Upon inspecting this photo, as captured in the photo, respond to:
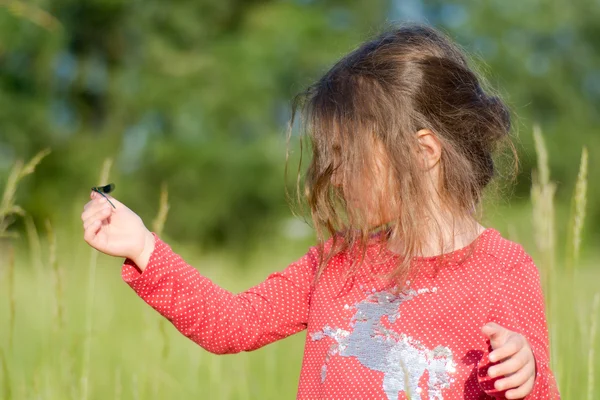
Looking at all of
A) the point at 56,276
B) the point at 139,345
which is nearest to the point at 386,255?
the point at 56,276

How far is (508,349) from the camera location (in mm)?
1006

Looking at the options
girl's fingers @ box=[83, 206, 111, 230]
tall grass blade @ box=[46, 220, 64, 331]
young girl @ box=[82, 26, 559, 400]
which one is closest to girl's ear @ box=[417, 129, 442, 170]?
young girl @ box=[82, 26, 559, 400]

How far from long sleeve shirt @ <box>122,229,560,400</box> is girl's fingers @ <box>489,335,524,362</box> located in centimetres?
13

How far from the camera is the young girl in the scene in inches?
49.6

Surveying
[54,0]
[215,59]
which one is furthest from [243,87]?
[54,0]

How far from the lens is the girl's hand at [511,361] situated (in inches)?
39.3

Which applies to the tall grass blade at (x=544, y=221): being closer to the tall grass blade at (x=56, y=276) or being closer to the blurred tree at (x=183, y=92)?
the tall grass blade at (x=56, y=276)

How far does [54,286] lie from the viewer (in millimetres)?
1628

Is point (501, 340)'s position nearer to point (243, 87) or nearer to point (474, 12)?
point (243, 87)

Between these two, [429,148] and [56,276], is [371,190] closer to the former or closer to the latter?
[429,148]

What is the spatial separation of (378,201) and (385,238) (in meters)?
0.08

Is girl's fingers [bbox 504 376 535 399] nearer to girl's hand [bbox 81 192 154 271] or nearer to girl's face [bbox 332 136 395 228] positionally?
girl's face [bbox 332 136 395 228]

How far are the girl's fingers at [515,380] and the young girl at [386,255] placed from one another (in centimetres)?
14

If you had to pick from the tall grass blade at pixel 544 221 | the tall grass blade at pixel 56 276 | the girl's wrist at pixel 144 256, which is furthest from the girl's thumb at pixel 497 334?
the tall grass blade at pixel 56 276
